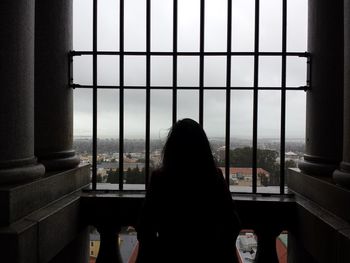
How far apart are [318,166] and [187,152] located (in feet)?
14.1

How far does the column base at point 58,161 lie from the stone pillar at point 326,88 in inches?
177

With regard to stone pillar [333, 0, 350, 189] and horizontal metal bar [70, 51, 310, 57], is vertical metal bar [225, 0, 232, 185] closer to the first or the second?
horizontal metal bar [70, 51, 310, 57]

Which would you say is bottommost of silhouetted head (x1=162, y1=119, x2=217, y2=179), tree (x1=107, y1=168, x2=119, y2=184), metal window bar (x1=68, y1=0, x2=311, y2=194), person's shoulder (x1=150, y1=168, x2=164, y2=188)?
tree (x1=107, y1=168, x2=119, y2=184)

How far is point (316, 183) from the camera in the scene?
5992mm

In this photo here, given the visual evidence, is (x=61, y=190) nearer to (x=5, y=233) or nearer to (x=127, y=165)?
(x=127, y=165)

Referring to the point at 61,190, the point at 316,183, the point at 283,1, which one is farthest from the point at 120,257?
the point at 283,1

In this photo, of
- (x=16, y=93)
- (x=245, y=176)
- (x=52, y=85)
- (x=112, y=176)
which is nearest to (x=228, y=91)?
(x=245, y=176)

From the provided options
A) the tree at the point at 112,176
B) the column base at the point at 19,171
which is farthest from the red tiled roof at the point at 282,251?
the column base at the point at 19,171

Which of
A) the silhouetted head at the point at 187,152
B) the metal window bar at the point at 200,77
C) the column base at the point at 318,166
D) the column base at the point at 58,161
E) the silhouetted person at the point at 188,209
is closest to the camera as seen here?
the silhouetted person at the point at 188,209

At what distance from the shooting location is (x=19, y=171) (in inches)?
191

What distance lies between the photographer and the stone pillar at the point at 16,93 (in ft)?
15.4

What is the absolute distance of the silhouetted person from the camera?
2947 millimetres

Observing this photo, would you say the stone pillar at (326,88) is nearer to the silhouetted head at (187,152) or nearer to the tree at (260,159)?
the tree at (260,159)

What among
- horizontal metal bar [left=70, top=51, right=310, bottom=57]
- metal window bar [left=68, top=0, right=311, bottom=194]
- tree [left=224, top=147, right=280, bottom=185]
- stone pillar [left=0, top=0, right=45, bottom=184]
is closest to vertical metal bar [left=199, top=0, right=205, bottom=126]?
metal window bar [left=68, top=0, right=311, bottom=194]
